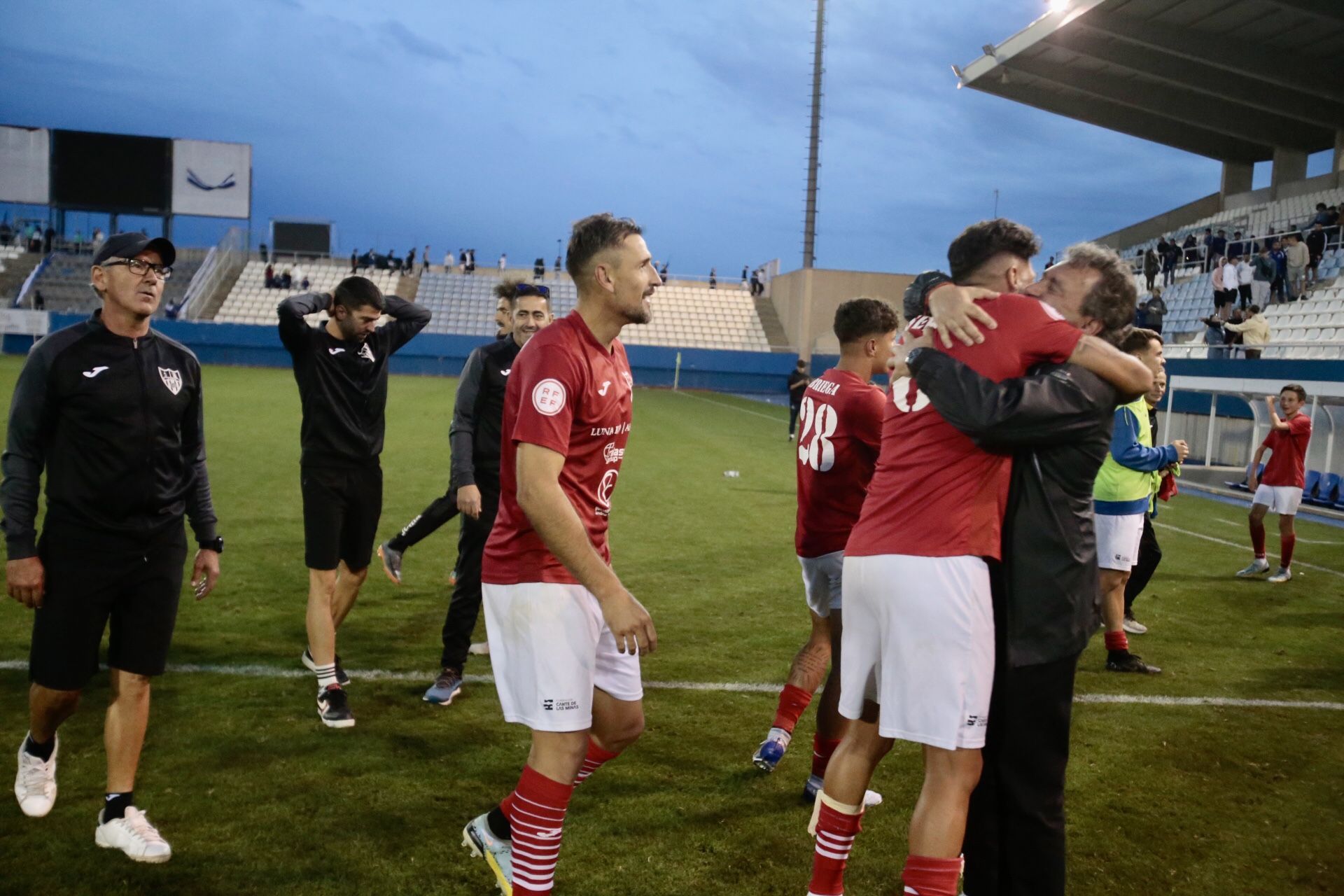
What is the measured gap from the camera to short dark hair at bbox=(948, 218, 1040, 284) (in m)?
3.08

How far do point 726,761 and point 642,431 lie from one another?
64.2 feet

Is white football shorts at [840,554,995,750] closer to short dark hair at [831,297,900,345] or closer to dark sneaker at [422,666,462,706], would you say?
short dark hair at [831,297,900,345]

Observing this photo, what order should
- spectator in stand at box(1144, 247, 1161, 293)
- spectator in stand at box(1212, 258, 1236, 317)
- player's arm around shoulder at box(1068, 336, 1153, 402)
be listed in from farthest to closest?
spectator in stand at box(1144, 247, 1161, 293) → spectator in stand at box(1212, 258, 1236, 317) → player's arm around shoulder at box(1068, 336, 1153, 402)

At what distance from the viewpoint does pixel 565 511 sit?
2.92 meters

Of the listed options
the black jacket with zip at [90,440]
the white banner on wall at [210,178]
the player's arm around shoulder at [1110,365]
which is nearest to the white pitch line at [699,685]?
the black jacket with zip at [90,440]

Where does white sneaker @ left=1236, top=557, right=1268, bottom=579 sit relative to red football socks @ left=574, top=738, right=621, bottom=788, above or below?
below

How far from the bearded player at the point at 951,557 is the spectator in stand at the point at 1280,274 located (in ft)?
86.2

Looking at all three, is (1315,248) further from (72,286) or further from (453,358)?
(72,286)

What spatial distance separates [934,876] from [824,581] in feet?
6.02

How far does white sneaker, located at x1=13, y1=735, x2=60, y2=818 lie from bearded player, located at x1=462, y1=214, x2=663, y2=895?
2.14 metres

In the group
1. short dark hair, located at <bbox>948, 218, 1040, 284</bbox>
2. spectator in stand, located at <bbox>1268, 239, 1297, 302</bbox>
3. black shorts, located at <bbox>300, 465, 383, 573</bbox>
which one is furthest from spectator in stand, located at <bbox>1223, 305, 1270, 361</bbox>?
short dark hair, located at <bbox>948, 218, 1040, 284</bbox>

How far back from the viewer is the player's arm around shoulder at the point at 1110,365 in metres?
2.78

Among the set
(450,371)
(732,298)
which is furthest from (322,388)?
(732,298)

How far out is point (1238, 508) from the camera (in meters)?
15.9
